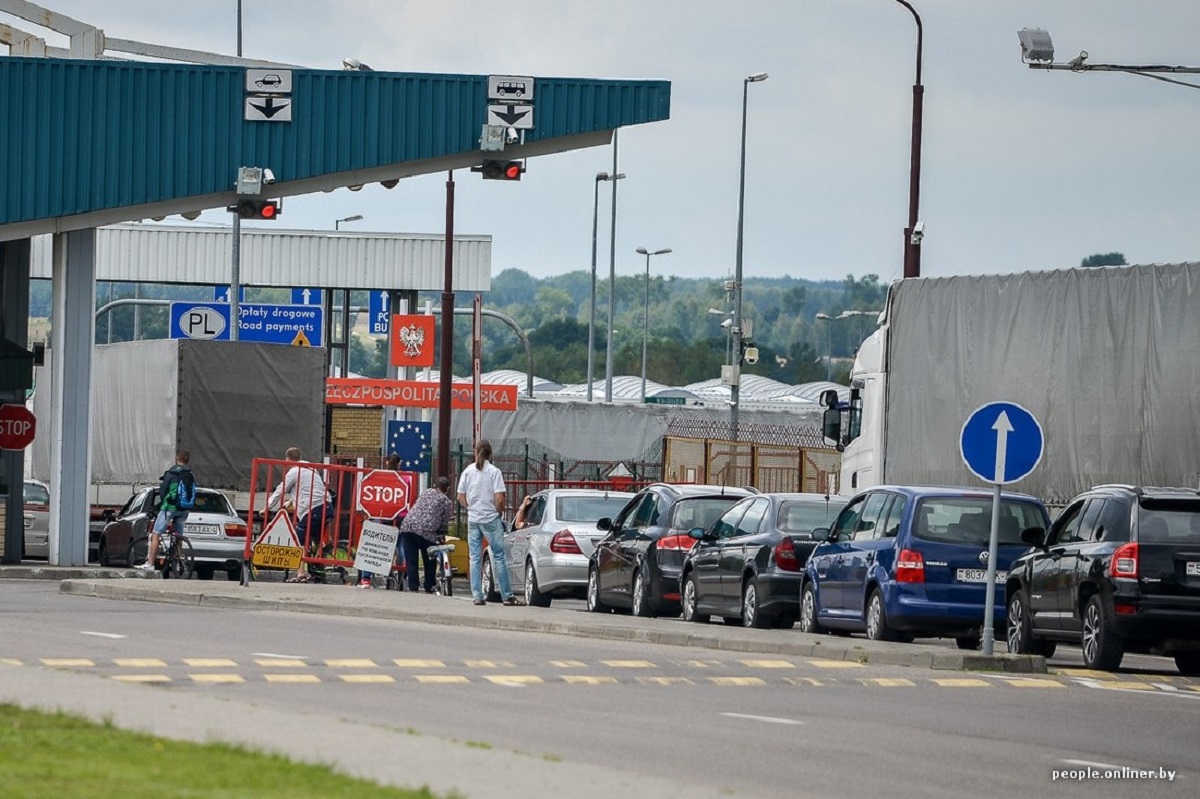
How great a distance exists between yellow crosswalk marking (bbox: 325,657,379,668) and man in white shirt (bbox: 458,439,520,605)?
8089mm

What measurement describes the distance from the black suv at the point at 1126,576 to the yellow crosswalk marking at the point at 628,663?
150 inches

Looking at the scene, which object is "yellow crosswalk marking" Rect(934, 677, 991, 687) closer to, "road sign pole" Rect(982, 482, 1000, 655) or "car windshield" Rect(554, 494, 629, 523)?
"road sign pole" Rect(982, 482, 1000, 655)

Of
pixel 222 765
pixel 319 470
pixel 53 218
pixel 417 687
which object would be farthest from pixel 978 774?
pixel 53 218

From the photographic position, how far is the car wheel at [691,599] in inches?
999

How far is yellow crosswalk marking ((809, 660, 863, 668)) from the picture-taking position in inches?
736

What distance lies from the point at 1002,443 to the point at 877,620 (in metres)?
2.73

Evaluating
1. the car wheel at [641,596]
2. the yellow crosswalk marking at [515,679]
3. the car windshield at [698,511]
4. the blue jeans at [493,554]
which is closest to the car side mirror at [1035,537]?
the yellow crosswalk marking at [515,679]

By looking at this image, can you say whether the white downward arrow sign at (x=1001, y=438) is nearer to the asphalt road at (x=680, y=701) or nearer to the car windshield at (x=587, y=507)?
the asphalt road at (x=680, y=701)

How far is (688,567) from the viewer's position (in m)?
25.6

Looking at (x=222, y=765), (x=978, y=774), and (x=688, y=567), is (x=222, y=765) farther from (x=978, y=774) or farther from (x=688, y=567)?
(x=688, y=567)

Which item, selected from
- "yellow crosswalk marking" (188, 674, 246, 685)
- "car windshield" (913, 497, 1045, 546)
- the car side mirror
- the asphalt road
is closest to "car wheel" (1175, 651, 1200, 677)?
the asphalt road

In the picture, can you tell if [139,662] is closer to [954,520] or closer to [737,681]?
[737,681]

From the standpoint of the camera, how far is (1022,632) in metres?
20.7

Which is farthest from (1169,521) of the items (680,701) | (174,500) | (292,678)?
(174,500)
